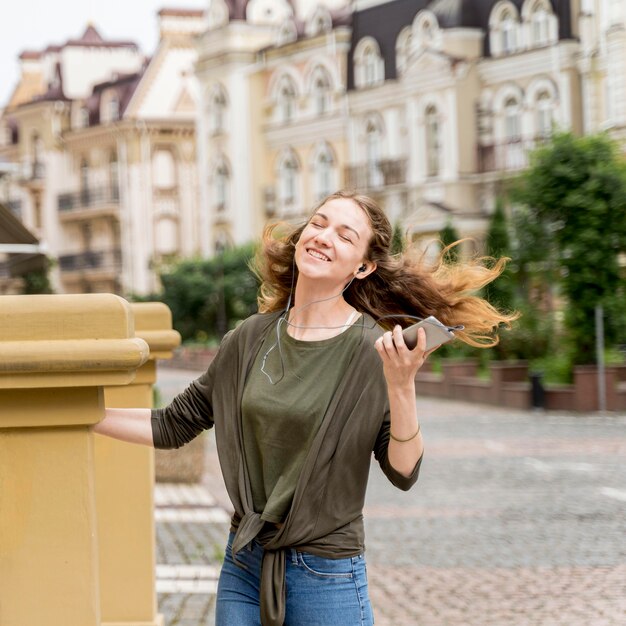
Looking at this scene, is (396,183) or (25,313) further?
(396,183)

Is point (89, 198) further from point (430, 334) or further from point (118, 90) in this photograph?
point (430, 334)

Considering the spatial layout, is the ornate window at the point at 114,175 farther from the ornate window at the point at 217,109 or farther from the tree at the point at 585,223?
the tree at the point at 585,223

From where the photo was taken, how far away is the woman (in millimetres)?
3783

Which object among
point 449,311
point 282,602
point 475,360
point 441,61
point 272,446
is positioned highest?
point 441,61

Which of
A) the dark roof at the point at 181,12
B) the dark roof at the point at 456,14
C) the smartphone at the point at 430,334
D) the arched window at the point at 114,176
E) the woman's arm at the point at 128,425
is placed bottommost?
the woman's arm at the point at 128,425

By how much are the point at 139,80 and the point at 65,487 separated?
62228 millimetres

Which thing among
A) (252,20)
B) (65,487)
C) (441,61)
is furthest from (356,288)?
(252,20)

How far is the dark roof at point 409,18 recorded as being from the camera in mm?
39562

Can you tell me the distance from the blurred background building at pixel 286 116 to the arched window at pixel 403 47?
2.7 inches

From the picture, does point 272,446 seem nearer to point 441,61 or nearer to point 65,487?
point 65,487

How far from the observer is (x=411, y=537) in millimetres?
11234

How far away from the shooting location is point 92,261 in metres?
66.8

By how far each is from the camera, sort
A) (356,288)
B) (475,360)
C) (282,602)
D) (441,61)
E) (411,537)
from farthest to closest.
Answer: (441,61), (475,360), (411,537), (356,288), (282,602)

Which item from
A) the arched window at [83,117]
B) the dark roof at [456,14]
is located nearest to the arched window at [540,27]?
the dark roof at [456,14]
